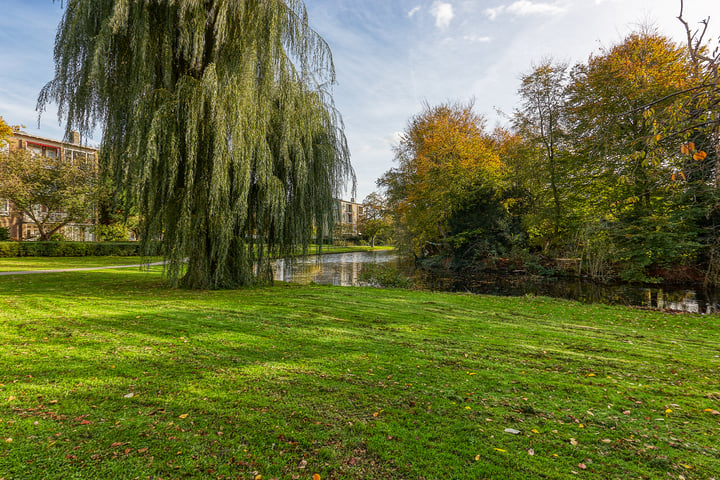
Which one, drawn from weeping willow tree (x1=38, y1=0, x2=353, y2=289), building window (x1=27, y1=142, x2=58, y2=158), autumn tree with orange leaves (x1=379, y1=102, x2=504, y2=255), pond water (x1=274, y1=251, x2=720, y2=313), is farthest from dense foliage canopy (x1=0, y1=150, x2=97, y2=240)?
autumn tree with orange leaves (x1=379, y1=102, x2=504, y2=255)

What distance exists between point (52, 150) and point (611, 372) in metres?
51.2

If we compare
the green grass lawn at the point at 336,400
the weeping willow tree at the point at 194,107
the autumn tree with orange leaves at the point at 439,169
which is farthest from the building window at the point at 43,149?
the green grass lawn at the point at 336,400

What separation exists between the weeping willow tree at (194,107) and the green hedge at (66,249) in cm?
1313

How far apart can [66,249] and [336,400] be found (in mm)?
26906

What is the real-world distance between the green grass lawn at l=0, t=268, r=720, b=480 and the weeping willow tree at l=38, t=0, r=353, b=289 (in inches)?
123

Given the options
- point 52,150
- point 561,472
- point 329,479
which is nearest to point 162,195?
point 329,479

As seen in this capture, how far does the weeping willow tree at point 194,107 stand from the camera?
7570mm

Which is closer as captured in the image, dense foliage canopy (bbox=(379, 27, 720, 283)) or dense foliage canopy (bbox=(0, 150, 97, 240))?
dense foliage canopy (bbox=(379, 27, 720, 283))

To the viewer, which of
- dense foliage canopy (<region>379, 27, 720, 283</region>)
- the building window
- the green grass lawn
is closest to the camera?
the green grass lawn

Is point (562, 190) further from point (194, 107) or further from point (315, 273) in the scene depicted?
point (194, 107)

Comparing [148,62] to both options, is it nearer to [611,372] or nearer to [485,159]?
[611,372]

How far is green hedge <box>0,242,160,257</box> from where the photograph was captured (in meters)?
20.0

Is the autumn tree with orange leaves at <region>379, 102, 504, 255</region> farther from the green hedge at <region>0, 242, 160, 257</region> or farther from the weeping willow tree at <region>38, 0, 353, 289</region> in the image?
the green hedge at <region>0, 242, 160, 257</region>

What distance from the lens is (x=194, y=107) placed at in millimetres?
7688
